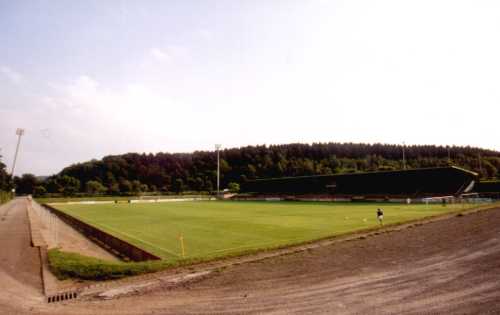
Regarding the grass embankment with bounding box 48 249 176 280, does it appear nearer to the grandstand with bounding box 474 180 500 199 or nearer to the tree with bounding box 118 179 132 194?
the grandstand with bounding box 474 180 500 199

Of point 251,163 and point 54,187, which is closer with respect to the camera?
point 54,187

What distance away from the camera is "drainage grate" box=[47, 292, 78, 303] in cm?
1085

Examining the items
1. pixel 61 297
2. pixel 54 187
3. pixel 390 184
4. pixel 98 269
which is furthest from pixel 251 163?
pixel 61 297

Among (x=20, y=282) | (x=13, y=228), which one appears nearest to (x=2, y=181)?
(x=13, y=228)

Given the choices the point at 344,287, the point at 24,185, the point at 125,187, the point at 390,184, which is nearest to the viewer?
the point at 344,287

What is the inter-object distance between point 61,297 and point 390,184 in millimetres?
60263

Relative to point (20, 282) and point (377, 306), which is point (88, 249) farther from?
point (377, 306)

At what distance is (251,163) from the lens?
132250 mm

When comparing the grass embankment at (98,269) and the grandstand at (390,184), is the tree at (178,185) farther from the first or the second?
the grass embankment at (98,269)

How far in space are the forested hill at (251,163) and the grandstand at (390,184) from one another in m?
29.9

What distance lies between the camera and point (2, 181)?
82.5 m

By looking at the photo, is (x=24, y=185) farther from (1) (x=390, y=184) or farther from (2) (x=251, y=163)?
(1) (x=390, y=184)

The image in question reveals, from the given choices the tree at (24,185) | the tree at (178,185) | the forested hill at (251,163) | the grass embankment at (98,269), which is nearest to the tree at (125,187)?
the forested hill at (251,163)

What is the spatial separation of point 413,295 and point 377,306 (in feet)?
4.77
